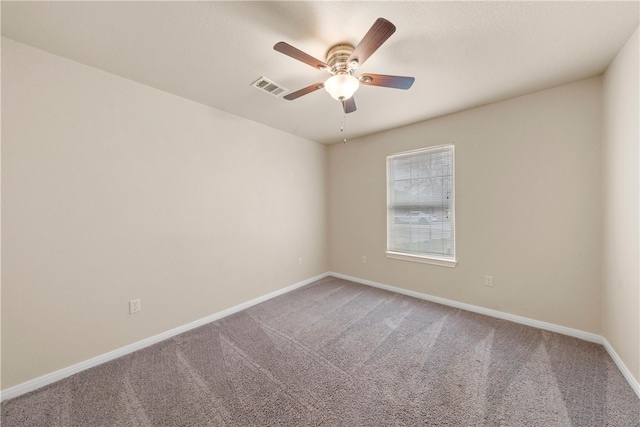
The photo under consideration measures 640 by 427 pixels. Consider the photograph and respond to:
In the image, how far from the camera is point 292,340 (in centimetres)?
223

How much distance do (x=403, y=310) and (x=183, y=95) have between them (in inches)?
136

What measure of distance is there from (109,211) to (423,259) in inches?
138

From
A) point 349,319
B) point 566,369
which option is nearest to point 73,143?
point 349,319

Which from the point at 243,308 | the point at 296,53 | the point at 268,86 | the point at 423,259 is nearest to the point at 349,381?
the point at 243,308

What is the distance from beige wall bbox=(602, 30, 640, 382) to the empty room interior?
21mm

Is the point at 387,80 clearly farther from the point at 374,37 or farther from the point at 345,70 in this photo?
the point at 374,37

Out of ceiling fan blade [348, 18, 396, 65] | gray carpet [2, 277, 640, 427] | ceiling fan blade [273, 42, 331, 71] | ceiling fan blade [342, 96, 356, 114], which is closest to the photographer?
ceiling fan blade [348, 18, 396, 65]

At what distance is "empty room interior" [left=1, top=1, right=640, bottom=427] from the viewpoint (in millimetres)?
1474

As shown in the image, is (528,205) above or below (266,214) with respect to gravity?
above

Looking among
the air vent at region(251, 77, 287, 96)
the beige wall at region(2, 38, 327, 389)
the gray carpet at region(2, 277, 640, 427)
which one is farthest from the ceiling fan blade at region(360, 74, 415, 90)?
the gray carpet at region(2, 277, 640, 427)

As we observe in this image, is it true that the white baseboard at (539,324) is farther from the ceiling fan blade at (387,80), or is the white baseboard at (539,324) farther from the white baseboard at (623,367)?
the ceiling fan blade at (387,80)

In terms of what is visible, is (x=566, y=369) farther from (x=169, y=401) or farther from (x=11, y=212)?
(x=11, y=212)

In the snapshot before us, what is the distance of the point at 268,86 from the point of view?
220 centimetres

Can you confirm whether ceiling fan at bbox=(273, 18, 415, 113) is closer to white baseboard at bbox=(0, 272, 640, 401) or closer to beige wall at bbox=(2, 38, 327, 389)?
beige wall at bbox=(2, 38, 327, 389)
